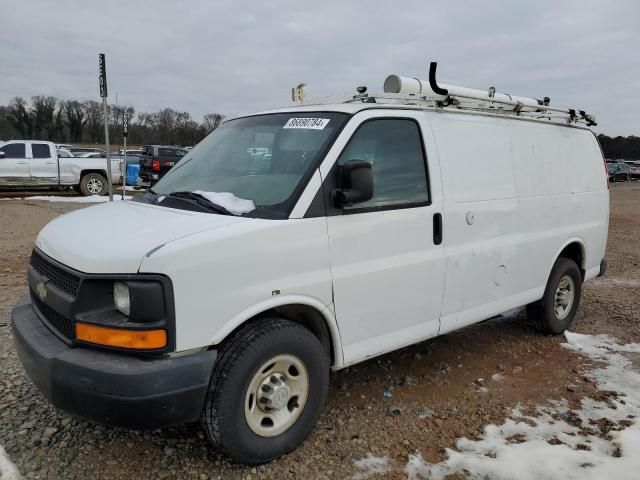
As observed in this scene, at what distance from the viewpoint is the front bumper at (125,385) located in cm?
245

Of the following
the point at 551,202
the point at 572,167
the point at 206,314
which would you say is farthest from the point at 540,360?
the point at 206,314

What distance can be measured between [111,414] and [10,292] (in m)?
4.39

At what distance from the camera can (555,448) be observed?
3.21 metres

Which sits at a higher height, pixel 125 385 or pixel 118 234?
pixel 118 234

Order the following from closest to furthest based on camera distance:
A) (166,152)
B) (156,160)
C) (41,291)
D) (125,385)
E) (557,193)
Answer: (125,385) → (41,291) → (557,193) → (156,160) → (166,152)

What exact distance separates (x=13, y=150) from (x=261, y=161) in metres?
17.0

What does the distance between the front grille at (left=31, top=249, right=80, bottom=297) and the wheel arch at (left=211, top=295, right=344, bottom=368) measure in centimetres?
76

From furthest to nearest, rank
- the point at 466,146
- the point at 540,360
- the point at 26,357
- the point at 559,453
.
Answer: the point at 540,360, the point at 466,146, the point at 559,453, the point at 26,357

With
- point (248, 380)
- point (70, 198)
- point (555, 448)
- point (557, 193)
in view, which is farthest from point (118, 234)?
point (70, 198)

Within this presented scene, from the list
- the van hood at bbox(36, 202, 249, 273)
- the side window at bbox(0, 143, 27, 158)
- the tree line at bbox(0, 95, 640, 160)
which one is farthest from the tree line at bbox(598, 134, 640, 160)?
the van hood at bbox(36, 202, 249, 273)

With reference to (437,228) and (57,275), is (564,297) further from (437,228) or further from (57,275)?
(57,275)

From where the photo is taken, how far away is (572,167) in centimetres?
510

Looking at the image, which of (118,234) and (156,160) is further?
(156,160)

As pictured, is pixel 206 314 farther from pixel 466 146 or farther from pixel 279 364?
pixel 466 146
